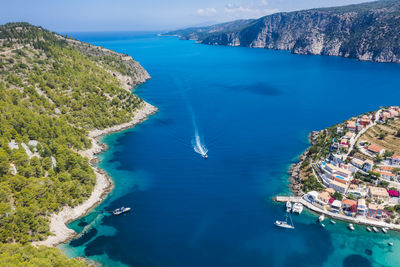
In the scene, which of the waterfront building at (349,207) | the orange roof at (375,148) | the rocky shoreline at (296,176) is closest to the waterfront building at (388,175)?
the orange roof at (375,148)

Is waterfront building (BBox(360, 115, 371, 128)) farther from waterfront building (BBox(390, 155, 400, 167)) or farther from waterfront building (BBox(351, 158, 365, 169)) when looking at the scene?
waterfront building (BBox(351, 158, 365, 169))

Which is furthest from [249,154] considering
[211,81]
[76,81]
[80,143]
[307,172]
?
[211,81]

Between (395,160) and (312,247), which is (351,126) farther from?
(312,247)

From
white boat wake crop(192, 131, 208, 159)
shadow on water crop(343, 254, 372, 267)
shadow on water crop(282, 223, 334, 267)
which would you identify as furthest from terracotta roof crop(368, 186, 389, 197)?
white boat wake crop(192, 131, 208, 159)

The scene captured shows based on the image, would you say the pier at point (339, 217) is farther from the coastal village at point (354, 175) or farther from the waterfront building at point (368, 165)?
the waterfront building at point (368, 165)

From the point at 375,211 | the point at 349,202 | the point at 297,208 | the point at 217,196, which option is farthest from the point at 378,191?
the point at 217,196

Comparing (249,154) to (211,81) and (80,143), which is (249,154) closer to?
(80,143)
